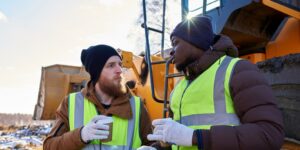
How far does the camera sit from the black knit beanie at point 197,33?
1913mm

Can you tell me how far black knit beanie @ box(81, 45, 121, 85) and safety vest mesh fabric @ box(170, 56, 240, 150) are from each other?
0.97 meters

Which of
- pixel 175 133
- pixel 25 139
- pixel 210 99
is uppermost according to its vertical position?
pixel 210 99

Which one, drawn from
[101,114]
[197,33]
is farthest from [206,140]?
[101,114]

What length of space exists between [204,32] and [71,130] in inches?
48.3

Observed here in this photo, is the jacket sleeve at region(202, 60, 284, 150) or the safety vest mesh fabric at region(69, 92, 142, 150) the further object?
the safety vest mesh fabric at region(69, 92, 142, 150)

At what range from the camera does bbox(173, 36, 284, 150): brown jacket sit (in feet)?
4.98

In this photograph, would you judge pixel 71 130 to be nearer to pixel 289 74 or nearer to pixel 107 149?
pixel 107 149

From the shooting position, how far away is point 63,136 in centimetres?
241

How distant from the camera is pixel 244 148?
1.52 metres

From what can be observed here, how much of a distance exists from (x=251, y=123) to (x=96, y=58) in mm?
1512

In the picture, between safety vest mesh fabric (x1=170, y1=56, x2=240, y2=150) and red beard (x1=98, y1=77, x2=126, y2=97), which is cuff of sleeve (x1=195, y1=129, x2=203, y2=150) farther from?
red beard (x1=98, y1=77, x2=126, y2=97)

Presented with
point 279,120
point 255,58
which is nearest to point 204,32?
point 279,120

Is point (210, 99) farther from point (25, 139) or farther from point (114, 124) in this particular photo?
point (25, 139)

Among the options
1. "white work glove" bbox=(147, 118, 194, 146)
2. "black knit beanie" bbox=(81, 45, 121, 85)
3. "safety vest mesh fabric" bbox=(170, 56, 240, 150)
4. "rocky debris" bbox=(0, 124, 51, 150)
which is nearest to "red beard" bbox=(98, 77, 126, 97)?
"black knit beanie" bbox=(81, 45, 121, 85)
